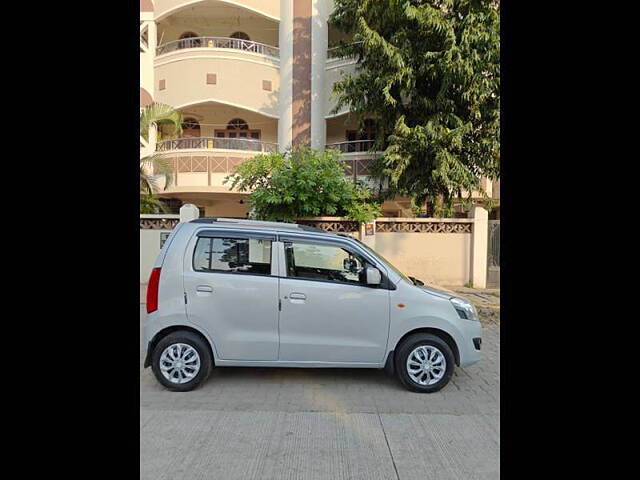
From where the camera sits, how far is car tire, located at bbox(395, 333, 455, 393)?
4191 mm

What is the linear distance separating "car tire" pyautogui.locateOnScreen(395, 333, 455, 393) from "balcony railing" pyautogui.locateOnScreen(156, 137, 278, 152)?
506 inches

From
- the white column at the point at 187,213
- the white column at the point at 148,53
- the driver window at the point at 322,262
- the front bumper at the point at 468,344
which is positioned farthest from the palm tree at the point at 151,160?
the front bumper at the point at 468,344

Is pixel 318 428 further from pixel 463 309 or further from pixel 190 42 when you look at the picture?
pixel 190 42

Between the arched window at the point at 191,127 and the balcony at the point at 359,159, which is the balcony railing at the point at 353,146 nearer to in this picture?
the balcony at the point at 359,159

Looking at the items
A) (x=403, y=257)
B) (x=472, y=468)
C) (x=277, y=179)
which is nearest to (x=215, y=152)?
→ (x=277, y=179)

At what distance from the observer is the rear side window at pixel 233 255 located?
4.26 m

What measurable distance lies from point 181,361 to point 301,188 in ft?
17.6

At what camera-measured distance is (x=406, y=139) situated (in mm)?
10617

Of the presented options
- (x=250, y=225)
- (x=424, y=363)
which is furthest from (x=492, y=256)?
(x=250, y=225)
